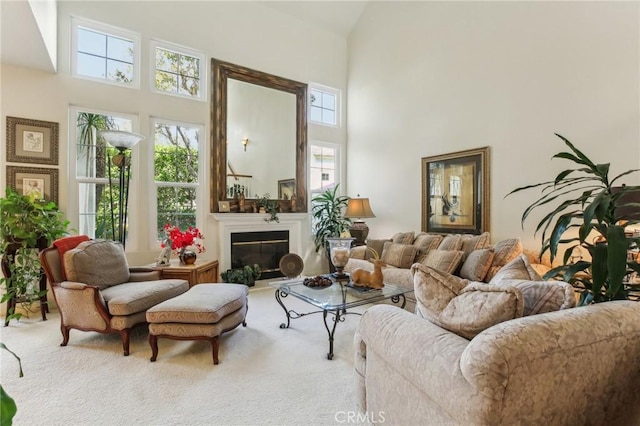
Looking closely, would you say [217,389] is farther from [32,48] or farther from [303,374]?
[32,48]

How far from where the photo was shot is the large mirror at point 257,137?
191 inches

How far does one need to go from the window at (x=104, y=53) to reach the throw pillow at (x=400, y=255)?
157 inches

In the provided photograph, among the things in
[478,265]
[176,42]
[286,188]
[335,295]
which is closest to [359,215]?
[286,188]

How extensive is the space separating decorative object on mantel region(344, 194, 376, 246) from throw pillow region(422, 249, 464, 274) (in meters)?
1.62

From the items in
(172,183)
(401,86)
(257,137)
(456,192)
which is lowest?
(456,192)

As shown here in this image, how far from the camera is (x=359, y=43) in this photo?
5.93 m

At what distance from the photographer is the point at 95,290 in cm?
255

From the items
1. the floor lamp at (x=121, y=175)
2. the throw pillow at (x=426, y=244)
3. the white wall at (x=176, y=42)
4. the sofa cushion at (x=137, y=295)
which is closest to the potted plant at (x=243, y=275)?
the white wall at (x=176, y=42)

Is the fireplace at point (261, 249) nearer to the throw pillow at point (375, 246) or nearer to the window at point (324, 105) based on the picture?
the throw pillow at point (375, 246)

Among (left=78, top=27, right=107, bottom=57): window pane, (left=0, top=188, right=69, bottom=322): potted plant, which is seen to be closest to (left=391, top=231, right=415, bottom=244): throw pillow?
(left=0, top=188, right=69, bottom=322): potted plant

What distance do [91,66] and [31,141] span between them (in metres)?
1.16

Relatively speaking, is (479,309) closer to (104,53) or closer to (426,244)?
(426,244)

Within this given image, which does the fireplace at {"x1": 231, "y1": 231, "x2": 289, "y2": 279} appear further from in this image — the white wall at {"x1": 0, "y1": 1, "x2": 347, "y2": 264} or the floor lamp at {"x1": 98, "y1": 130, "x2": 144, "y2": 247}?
the floor lamp at {"x1": 98, "y1": 130, "x2": 144, "y2": 247}

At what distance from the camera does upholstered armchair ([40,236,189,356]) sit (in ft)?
8.42
